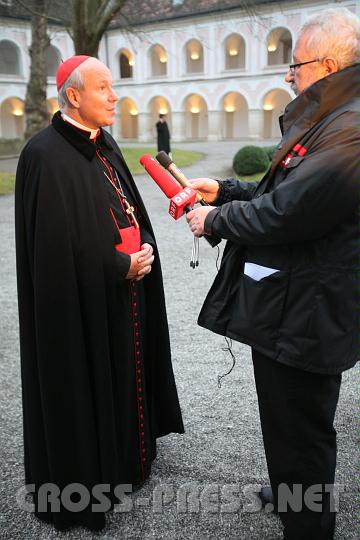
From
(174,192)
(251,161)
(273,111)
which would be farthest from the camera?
(273,111)

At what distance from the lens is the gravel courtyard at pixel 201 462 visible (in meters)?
2.51

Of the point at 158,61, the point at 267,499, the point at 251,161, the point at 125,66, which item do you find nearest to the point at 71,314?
the point at 267,499

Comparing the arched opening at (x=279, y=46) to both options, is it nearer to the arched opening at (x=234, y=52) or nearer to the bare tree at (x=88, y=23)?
the arched opening at (x=234, y=52)

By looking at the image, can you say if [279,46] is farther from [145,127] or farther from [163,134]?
[163,134]

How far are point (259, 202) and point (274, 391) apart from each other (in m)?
0.82

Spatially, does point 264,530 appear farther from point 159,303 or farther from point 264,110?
point 264,110

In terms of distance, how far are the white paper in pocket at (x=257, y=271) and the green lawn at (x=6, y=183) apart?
12835mm

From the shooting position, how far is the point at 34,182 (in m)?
2.21

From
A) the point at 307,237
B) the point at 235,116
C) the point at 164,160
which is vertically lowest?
the point at 307,237

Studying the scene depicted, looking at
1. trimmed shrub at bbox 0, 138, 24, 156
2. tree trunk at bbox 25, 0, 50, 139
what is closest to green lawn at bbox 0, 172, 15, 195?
tree trunk at bbox 25, 0, 50, 139

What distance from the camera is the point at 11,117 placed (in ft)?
137

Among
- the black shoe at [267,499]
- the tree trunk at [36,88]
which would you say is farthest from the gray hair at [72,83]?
the tree trunk at [36,88]

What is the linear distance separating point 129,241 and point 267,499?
154 centimetres

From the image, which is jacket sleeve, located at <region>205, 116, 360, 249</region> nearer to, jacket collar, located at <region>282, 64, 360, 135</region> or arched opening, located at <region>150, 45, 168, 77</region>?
jacket collar, located at <region>282, 64, 360, 135</region>
